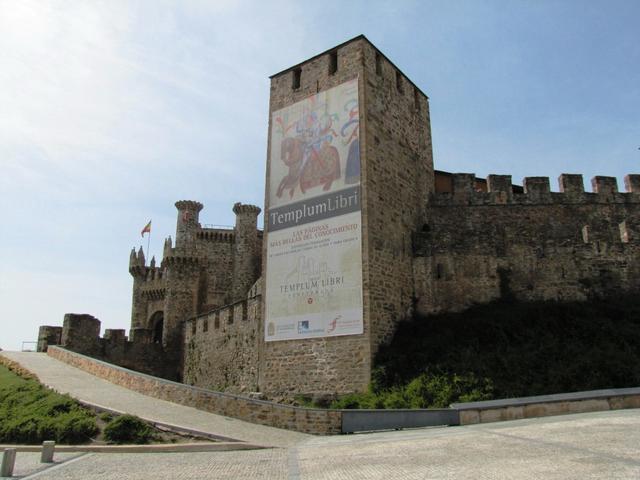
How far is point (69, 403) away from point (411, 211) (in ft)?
40.3

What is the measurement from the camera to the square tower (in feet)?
55.0

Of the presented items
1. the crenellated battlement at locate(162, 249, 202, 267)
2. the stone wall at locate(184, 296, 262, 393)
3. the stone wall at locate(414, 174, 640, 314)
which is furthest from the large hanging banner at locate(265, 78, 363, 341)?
the crenellated battlement at locate(162, 249, 202, 267)

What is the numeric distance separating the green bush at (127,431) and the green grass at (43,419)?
Result: 0.46 m

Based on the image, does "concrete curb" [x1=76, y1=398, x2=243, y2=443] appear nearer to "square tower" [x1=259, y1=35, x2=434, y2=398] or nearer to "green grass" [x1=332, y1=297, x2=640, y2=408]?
"green grass" [x1=332, y1=297, x2=640, y2=408]

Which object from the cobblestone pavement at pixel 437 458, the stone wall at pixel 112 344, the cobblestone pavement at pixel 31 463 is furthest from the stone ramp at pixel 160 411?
the stone wall at pixel 112 344

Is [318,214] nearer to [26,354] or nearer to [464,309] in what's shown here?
[464,309]

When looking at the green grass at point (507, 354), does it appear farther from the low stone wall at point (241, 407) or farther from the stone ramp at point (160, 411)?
the stone ramp at point (160, 411)

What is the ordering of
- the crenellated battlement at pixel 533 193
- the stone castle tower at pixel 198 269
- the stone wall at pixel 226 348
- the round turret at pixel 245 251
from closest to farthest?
the stone wall at pixel 226 348 < the crenellated battlement at pixel 533 193 < the stone castle tower at pixel 198 269 < the round turret at pixel 245 251

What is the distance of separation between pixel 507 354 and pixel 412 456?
8.40 m

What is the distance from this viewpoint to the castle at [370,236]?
17.1m

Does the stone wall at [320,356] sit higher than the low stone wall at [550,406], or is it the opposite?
the stone wall at [320,356]

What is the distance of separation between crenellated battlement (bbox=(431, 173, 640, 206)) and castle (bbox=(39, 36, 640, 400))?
1.7 inches

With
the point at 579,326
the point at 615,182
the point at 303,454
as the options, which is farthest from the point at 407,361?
the point at 615,182

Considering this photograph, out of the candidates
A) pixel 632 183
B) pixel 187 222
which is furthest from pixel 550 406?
pixel 187 222
